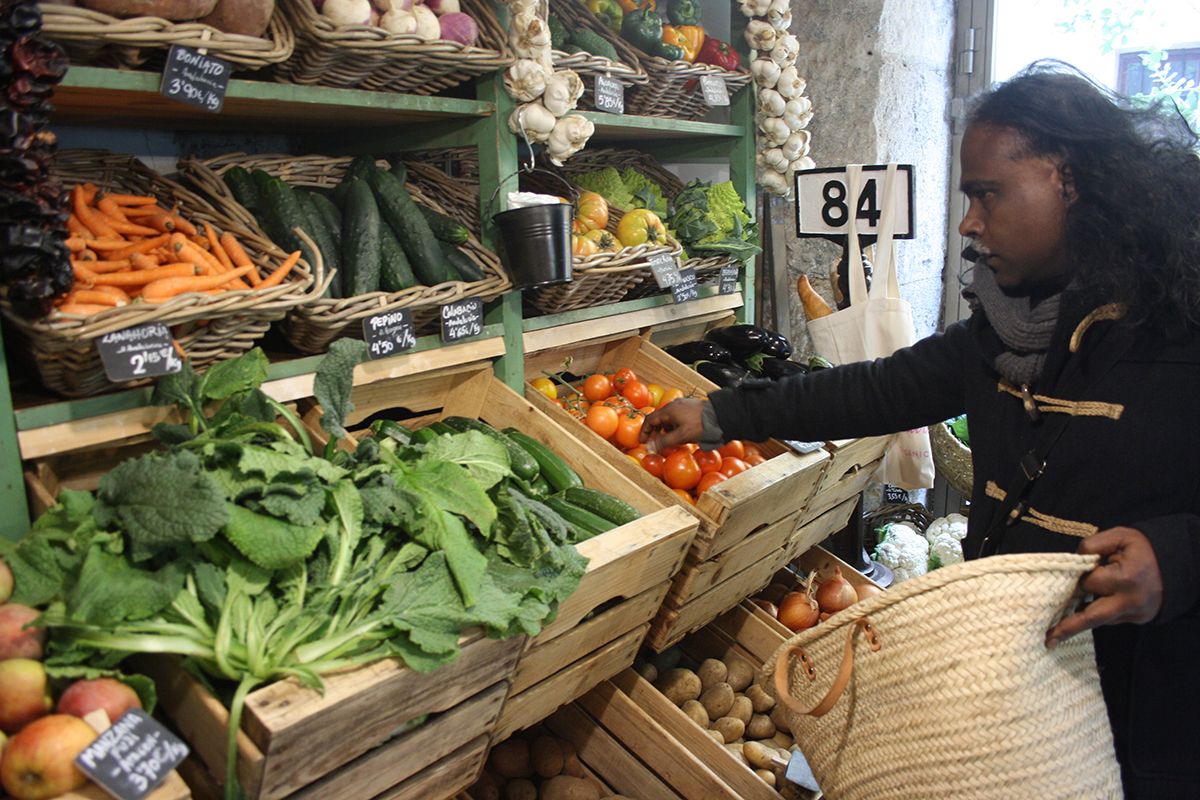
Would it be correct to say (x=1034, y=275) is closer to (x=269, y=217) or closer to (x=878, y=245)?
(x=878, y=245)

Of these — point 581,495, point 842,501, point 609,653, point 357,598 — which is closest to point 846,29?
point 842,501

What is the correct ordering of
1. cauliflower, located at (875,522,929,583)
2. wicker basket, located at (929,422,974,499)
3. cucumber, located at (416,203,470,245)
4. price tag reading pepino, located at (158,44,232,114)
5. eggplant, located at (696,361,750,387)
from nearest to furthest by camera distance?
price tag reading pepino, located at (158,44,232,114) → cucumber, located at (416,203,470,245) → eggplant, located at (696,361,750,387) → wicker basket, located at (929,422,974,499) → cauliflower, located at (875,522,929,583)

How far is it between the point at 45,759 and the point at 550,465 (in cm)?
125

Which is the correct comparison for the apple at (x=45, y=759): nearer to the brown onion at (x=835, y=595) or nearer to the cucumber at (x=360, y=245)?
the cucumber at (x=360, y=245)

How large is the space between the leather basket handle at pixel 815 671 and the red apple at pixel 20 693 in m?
1.18

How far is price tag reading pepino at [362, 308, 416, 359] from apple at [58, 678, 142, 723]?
84 centimetres

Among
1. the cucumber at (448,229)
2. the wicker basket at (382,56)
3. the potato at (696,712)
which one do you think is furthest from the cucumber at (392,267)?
the potato at (696,712)

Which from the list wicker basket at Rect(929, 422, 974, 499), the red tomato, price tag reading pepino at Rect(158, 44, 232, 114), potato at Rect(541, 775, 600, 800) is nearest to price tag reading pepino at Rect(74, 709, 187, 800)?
price tag reading pepino at Rect(158, 44, 232, 114)

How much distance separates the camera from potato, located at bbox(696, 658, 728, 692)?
276 centimetres

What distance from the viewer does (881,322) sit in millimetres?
3066

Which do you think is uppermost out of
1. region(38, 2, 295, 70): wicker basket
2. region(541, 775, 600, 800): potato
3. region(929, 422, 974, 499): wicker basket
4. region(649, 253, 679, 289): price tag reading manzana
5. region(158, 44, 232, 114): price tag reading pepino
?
region(38, 2, 295, 70): wicker basket

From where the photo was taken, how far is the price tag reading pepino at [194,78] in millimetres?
1531

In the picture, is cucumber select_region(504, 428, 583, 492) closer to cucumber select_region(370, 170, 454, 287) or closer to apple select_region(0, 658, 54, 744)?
cucumber select_region(370, 170, 454, 287)

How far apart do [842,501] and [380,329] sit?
1.74 metres
